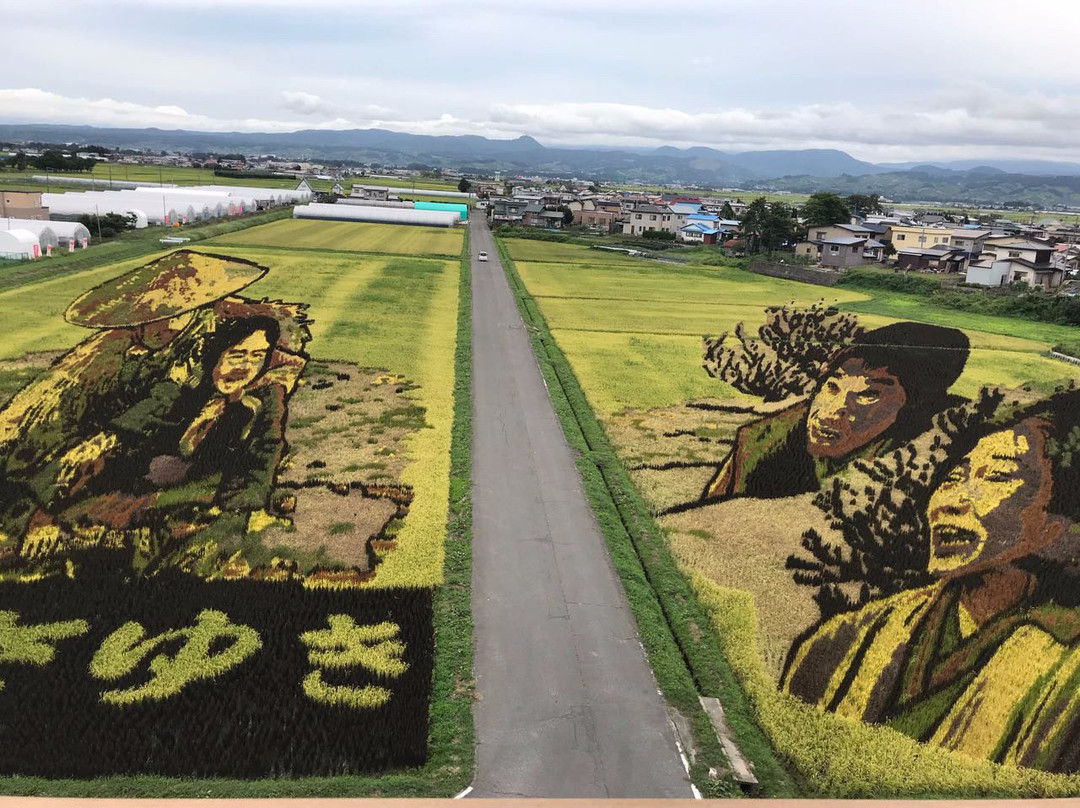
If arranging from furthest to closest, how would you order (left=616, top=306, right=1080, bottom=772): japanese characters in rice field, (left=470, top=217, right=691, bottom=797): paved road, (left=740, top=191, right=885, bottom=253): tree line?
(left=740, top=191, right=885, bottom=253): tree line < (left=616, top=306, right=1080, bottom=772): japanese characters in rice field < (left=470, top=217, right=691, bottom=797): paved road

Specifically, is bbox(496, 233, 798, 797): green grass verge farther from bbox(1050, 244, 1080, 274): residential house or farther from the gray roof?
bbox(1050, 244, 1080, 274): residential house

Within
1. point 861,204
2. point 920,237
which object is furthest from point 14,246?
point 861,204

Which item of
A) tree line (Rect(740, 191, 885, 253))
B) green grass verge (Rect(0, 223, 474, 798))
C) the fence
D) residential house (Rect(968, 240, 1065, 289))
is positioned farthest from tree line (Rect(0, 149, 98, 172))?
green grass verge (Rect(0, 223, 474, 798))

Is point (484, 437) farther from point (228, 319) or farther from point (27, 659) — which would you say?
point (27, 659)

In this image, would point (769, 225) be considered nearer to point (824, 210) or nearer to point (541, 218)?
point (824, 210)

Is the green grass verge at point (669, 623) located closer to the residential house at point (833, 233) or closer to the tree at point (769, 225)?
the tree at point (769, 225)

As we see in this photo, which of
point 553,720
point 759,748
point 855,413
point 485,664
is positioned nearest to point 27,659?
point 485,664

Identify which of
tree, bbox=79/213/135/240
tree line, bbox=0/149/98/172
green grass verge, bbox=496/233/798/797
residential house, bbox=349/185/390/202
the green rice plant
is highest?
tree line, bbox=0/149/98/172
